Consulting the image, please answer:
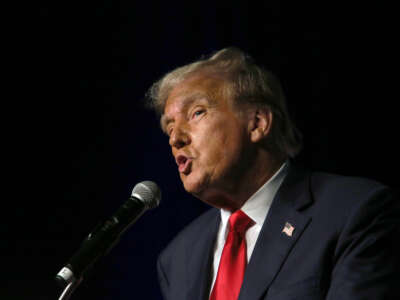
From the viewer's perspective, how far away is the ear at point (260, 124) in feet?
7.17

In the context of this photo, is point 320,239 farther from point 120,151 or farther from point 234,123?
point 120,151

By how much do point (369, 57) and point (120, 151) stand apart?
156 cm

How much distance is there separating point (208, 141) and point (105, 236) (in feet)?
2.62

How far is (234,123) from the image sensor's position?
217 centimetres

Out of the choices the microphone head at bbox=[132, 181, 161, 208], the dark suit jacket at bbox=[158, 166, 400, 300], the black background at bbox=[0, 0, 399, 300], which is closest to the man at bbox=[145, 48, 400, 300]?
the dark suit jacket at bbox=[158, 166, 400, 300]

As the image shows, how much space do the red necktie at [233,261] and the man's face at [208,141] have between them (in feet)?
0.56

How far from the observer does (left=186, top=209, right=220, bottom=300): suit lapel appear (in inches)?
82.0

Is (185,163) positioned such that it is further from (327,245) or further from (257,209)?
(327,245)

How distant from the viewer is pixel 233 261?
6.42 ft

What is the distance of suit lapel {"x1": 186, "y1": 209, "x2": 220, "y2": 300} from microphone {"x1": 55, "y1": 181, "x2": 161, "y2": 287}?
62cm

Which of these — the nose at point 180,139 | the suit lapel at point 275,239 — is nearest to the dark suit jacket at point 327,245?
the suit lapel at point 275,239

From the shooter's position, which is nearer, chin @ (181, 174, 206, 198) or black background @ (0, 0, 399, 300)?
chin @ (181, 174, 206, 198)

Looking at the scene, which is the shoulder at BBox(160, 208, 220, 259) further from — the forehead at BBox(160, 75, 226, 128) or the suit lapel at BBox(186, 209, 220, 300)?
the forehead at BBox(160, 75, 226, 128)

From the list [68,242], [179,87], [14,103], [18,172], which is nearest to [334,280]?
[179,87]
